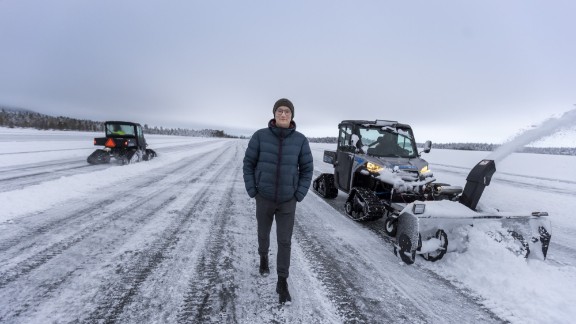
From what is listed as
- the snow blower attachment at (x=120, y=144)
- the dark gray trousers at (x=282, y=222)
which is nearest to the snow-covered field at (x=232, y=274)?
the dark gray trousers at (x=282, y=222)

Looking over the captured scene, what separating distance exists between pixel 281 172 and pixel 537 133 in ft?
12.7

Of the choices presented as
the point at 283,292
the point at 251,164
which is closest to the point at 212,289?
the point at 283,292

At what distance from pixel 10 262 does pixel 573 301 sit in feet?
20.8

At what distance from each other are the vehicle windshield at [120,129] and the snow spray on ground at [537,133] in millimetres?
Result: 16075

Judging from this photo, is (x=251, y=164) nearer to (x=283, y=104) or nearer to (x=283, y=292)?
(x=283, y=104)

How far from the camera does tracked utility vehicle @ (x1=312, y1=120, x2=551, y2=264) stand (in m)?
4.14

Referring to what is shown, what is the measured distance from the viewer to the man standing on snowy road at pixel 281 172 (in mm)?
3059

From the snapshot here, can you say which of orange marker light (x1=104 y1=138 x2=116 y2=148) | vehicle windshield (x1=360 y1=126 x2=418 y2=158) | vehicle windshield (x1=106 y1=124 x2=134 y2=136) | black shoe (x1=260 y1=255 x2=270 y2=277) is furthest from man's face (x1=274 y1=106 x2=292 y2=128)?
vehicle windshield (x1=106 y1=124 x2=134 y2=136)

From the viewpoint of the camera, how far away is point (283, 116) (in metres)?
3.04

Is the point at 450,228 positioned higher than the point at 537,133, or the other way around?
the point at 537,133

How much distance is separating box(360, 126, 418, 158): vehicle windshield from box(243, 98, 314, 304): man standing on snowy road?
409 cm

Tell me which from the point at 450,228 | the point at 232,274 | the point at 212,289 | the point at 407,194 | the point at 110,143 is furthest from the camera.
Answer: the point at 110,143

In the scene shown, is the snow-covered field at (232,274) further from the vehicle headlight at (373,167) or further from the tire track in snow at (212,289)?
the vehicle headlight at (373,167)

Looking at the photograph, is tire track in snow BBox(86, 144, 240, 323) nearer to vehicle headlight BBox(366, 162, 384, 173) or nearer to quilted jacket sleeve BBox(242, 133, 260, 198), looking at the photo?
quilted jacket sleeve BBox(242, 133, 260, 198)
